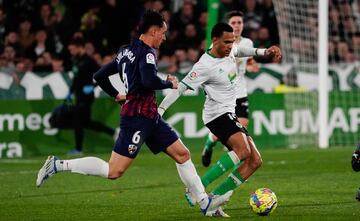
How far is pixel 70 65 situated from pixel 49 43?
26.5 inches

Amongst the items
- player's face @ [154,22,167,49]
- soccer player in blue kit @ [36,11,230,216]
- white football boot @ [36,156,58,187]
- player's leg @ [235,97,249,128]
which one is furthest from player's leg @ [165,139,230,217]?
player's leg @ [235,97,249,128]

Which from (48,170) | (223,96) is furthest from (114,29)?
(48,170)

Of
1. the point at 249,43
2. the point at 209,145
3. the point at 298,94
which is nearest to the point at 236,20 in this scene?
the point at 249,43

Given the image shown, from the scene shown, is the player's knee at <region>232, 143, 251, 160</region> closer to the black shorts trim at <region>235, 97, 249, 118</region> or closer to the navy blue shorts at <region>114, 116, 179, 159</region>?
the navy blue shorts at <region>114, 116, 179, 159</region>

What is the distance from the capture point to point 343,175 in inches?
539

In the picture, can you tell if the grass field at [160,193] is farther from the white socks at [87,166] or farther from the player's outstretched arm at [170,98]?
the player's outstretched arm at [170,98]

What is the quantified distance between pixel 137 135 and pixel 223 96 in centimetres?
131

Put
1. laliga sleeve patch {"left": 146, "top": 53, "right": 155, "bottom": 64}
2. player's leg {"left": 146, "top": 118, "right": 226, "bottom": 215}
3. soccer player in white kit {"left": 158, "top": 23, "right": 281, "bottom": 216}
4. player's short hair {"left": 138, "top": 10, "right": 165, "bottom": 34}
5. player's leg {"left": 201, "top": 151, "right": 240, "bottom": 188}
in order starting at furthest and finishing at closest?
player's leg {"left": 201, "top": 151, "right": 240, "bottom": 188}, soccer player in white kit {"left": 158, "top": 23, "right": 281, "bottom": 216}, player's leg {"left": 146, "top": 118, "right": 226, "bottom": 215}, player's short hair {"left": 138, "top": 10, "right": 165, "bottom": 34}, laliga sleeve patch {"left": 146, "top": 53, "right": 155, "bottom": 64}

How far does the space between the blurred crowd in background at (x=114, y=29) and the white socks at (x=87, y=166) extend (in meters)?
9.42

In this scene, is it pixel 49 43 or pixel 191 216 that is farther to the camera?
pixel 49 43

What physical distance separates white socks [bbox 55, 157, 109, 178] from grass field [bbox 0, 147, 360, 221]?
49 cm

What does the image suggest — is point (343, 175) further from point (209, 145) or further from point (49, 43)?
point (49, 43)

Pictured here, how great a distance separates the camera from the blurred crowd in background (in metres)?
19.6

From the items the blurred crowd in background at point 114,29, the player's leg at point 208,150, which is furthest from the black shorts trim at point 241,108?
the blurred crowd in background at point 114,29
